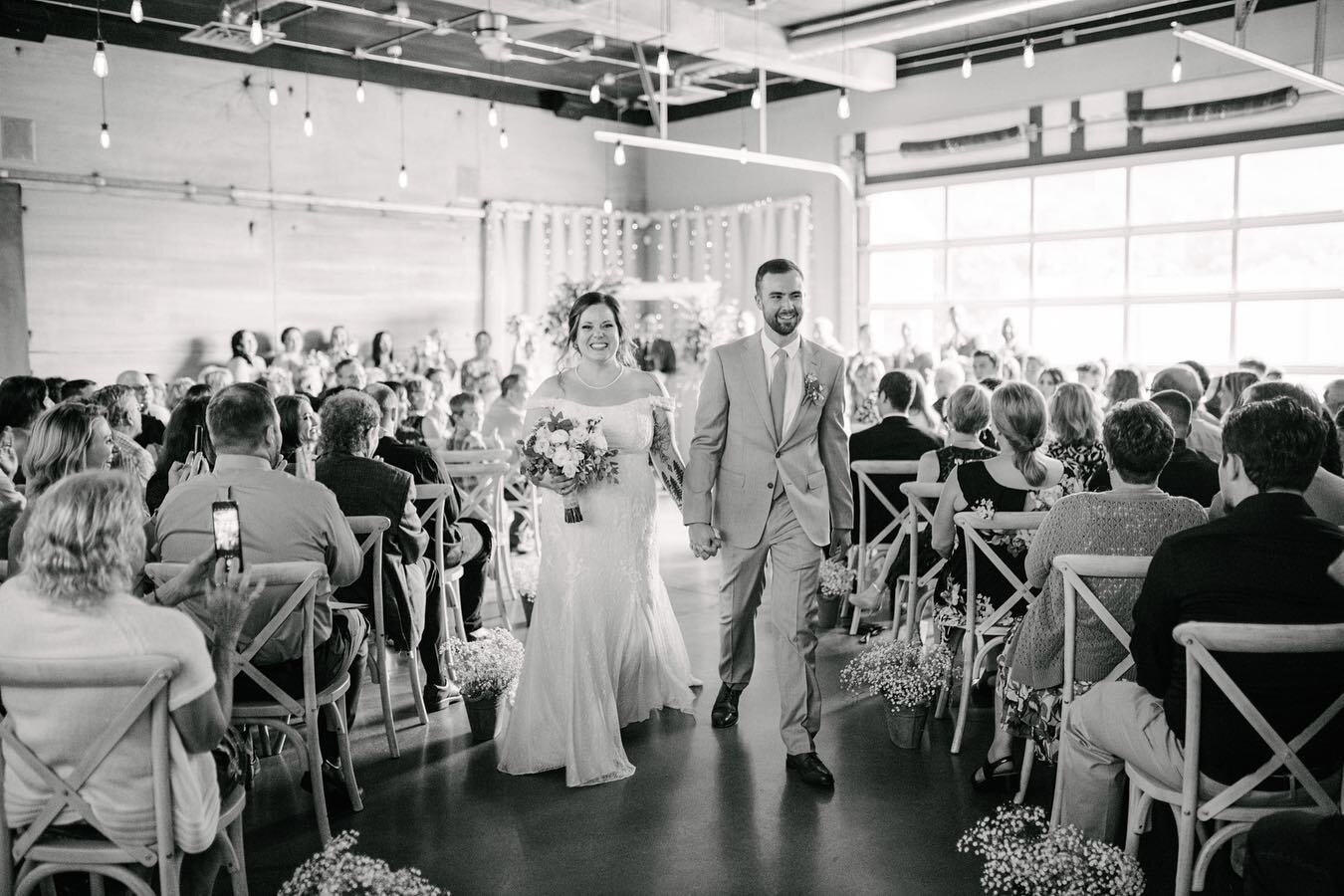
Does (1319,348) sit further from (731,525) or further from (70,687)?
(70,687)

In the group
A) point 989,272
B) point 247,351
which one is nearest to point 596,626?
point 247,351

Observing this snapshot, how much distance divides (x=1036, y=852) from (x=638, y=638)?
188 centimetres

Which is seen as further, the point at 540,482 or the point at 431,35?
the point at 431,35

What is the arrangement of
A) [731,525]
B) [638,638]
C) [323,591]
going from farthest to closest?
1. [638,638]
2. [731,525]
3. [323,591]

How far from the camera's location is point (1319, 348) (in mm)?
11086

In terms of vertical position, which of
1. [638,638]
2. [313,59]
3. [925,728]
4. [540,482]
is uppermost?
[313,59]

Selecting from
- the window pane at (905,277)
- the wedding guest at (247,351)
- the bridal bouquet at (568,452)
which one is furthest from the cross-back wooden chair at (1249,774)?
the window pane at (905,277)

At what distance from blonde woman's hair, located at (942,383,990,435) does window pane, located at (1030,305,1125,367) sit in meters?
7.84

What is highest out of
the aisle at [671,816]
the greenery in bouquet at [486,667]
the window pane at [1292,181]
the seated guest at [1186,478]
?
the window pane at [1292,181]

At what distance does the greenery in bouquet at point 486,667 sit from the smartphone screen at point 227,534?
187cm

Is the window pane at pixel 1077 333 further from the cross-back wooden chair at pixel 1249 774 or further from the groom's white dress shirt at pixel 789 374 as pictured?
the cross-back wooden chair at pixel 1249 774

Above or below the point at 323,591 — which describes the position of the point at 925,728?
below

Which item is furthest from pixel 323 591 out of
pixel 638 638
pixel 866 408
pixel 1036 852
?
pixel 866 408

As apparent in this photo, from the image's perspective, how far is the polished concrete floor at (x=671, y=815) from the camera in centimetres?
332
